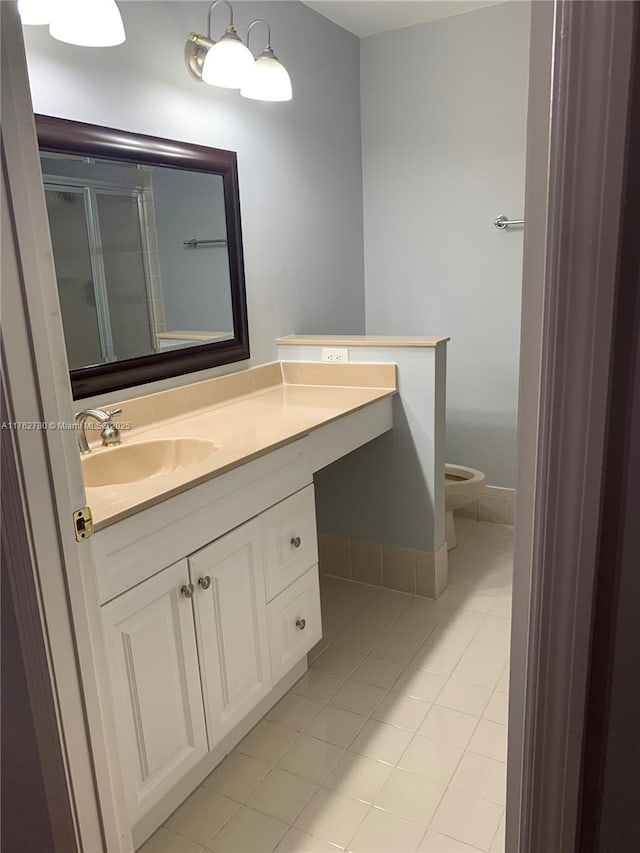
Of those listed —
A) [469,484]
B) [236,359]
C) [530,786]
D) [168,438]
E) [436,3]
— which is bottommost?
[469,484]

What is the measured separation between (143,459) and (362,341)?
3.21 ft

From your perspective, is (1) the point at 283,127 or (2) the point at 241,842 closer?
(2) the point at 241,842

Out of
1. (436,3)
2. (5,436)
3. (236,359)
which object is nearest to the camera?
(5,436)

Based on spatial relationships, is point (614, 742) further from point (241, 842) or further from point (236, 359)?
point (236, 359)

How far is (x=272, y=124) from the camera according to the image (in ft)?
8.21

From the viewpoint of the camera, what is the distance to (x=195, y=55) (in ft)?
6.80

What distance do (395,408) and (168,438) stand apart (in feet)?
3.03

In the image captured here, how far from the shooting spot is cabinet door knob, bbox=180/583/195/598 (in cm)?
150

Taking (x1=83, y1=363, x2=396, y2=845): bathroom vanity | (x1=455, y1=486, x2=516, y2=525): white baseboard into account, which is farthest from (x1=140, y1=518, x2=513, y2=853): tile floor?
(x1=455, y1=486, x2=516, y2=525): white baseboard

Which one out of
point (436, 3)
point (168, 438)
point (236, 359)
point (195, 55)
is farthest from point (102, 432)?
point (436, 3)

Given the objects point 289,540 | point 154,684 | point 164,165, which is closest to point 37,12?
point 164,165

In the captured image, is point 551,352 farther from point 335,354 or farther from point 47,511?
point 335,354

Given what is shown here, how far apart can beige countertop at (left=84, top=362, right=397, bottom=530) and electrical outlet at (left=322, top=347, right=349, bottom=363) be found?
31 millimetres

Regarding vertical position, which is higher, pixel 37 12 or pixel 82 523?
pixel 37 12
